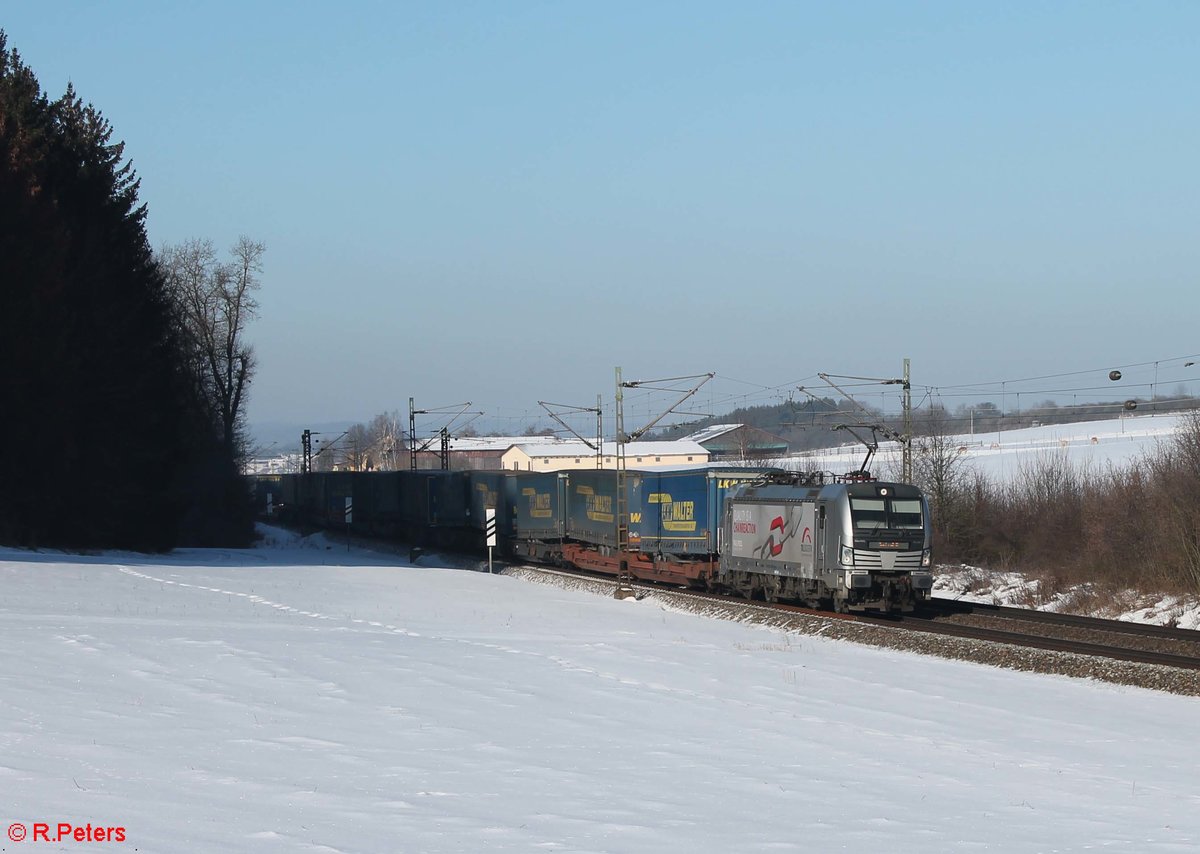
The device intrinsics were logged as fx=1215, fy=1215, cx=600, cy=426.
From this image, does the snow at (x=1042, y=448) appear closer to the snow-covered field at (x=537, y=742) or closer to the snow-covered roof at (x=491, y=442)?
the snow-covered field at (x=537, y=742)

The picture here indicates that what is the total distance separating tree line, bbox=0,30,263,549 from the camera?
33250 mm

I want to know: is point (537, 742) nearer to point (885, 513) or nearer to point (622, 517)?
point (885, 513)

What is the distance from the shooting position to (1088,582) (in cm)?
3662

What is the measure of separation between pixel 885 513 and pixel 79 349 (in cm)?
2315

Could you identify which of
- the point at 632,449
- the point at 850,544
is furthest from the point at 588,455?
the point at 850,544

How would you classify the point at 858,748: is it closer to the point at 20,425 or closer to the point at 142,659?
the point at 142,659

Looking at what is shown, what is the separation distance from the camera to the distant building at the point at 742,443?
74.6 metres

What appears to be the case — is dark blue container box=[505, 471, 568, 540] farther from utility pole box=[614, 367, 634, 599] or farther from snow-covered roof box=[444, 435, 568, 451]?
snow-covered roof box=[444, 435, 568, 451]

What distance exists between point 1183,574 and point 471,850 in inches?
1198

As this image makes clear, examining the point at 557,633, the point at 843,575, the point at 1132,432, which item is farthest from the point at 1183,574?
the point at 1132,432

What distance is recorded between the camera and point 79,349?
35062mm

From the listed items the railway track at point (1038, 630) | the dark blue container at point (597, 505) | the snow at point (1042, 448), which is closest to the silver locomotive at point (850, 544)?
the railway track at point (1038, 630)

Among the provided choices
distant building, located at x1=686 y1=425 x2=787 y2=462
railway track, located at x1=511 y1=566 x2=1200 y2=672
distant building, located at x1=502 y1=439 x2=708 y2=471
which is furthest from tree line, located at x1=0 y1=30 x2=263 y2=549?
distant building, located at x1=502 y1=439 x2=708 y2=471

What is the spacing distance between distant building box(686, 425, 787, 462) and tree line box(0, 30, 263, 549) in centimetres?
2905
